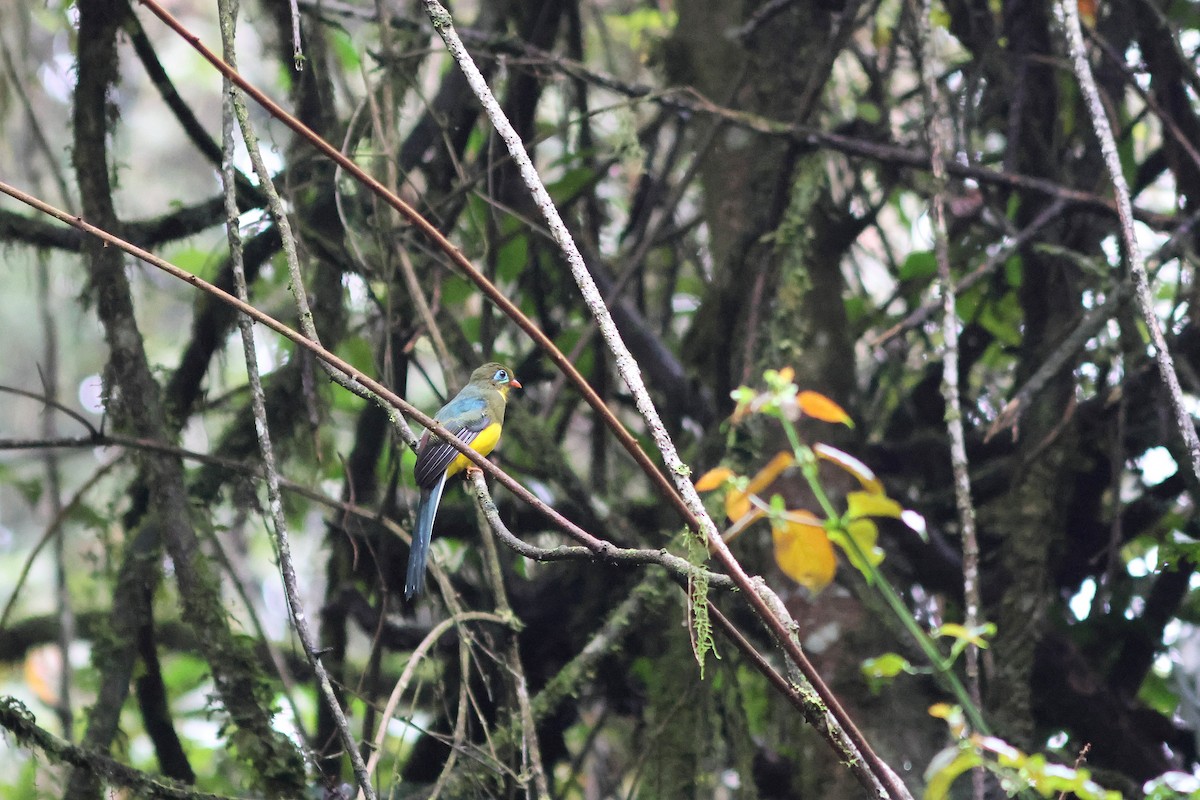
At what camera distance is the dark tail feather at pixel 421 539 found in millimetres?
3293

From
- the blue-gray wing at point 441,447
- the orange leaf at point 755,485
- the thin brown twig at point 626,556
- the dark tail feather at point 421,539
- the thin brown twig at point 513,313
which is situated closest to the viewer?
the thin brown twig at point 513,313

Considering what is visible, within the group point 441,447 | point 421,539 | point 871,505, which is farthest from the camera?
point 441,447

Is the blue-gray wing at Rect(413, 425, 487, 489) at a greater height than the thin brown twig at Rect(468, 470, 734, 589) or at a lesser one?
greater

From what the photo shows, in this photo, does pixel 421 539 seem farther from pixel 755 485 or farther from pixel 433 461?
pixel 755 485

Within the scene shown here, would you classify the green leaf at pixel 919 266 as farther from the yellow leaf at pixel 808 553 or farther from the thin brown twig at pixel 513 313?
the thin brown twig at pixel 513 313

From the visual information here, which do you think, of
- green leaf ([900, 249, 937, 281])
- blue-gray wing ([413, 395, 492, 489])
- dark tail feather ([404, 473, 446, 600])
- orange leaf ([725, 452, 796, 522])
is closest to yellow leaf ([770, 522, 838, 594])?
orange leaf ([725, 452, 796, 522])

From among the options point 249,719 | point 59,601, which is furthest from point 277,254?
point 249,719

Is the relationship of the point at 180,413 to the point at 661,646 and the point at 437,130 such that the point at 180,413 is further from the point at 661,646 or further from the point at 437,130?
the point at 661,646

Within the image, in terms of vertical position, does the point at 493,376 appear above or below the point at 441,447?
above

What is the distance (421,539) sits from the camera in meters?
3.39

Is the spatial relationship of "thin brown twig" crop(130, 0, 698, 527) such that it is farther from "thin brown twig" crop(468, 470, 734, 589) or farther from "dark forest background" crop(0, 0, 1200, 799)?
"dark forest background" crop(0, 0, 1200, 799)

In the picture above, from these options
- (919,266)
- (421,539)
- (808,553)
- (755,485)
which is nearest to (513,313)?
(755,485)

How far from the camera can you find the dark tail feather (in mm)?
3293

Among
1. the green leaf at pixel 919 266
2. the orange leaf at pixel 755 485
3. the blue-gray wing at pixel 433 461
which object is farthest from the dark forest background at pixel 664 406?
the orange leaf at pixel 755 485
